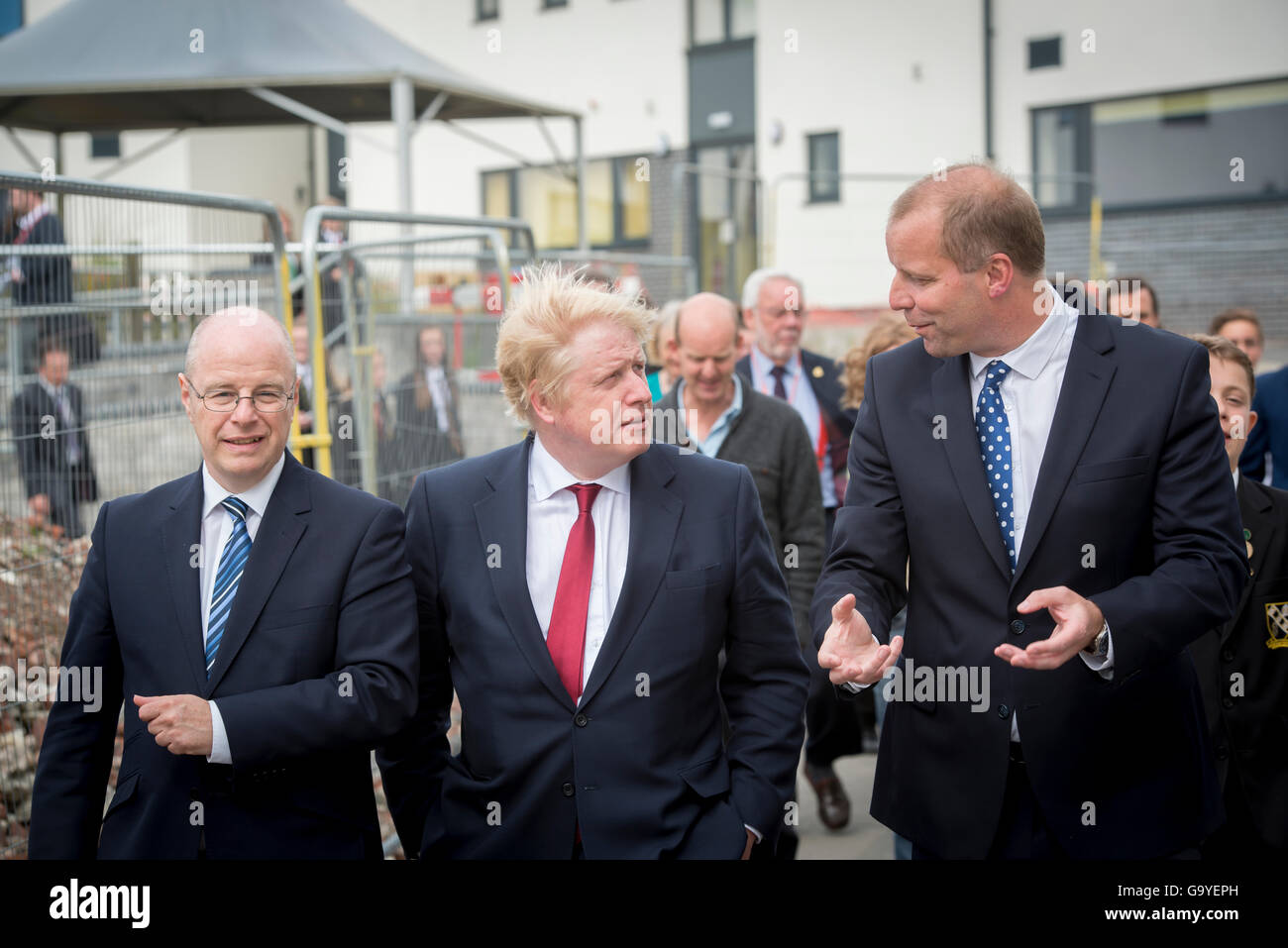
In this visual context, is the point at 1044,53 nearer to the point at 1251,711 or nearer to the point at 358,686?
the point at 1251,711

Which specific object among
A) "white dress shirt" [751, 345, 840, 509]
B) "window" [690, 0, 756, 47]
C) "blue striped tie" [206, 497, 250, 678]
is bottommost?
"blue striped tie" [206, 497, 250, 678]

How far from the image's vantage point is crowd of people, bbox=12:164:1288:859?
9.30ft

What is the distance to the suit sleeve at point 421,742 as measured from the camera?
126 inches

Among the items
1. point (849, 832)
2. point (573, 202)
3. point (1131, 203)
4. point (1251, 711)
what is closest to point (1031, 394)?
point (1251, 711)

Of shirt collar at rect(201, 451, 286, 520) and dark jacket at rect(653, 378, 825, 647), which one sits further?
dark jacket at rect(653, 378, 825, 647)

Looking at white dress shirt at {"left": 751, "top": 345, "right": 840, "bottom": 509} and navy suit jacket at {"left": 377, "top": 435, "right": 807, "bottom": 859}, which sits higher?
white dress shirt at {"left": 751, "top": 345, "right": 840, "bottom": 509}

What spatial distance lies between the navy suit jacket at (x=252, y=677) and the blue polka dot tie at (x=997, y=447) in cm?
136

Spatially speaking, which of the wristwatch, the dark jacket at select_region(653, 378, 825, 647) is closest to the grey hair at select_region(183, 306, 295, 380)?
the wristwatch

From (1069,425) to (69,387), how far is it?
3.58 metres

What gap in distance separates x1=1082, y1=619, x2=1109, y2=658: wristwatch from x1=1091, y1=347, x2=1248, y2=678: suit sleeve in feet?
0.06

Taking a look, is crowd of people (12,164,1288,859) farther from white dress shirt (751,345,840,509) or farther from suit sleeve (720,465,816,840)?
white dress shirt (751,345,840,509)

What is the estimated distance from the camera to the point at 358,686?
2906 mm

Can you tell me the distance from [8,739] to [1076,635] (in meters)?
4.00

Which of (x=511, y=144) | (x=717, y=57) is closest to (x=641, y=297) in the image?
(x=717, y=57)
